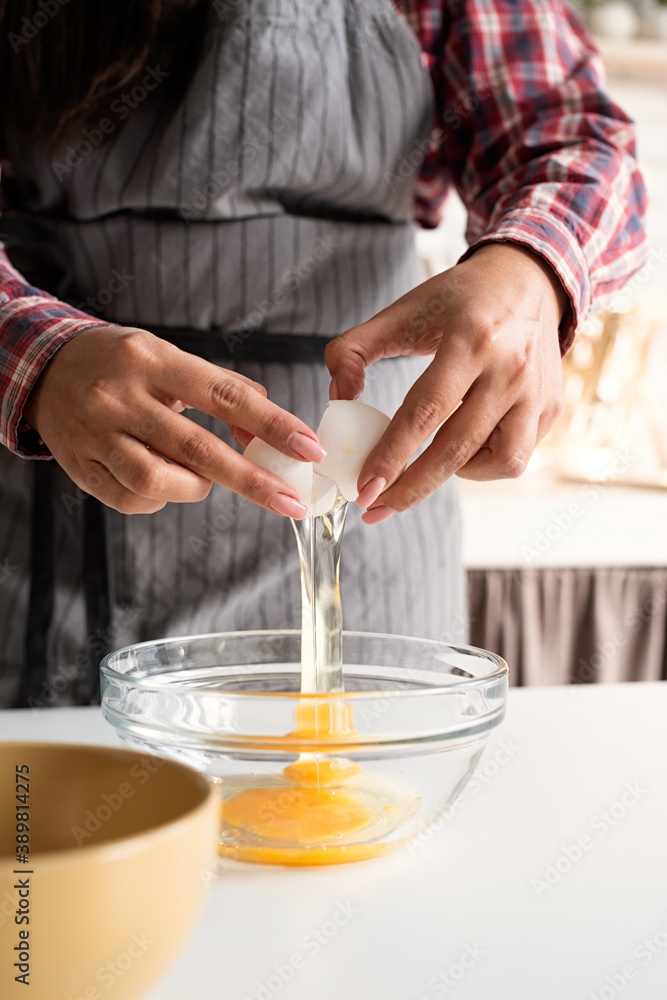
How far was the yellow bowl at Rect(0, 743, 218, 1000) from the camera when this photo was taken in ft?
0.77

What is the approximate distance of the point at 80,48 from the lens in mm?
728

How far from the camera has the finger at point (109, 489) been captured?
1.68 feet

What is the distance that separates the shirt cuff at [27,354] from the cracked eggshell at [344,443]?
0.46 ft

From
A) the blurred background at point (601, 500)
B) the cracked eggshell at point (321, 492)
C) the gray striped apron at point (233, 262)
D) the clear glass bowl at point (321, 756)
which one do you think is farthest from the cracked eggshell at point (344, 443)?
the blurred background at point (601, 500)

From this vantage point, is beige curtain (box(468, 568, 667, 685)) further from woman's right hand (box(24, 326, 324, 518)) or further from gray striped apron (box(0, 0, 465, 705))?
woman's right hand (box(24, 326, 324, 518))

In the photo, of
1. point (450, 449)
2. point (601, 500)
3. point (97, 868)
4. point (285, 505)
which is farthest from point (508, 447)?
point (601, 500)

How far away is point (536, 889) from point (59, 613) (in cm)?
53

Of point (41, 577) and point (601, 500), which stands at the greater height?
point (41, 577)

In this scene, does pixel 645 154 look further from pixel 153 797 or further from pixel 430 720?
pixel 153 797

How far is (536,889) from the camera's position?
1.27ft

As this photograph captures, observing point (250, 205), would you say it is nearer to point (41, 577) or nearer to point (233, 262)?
point (233, 262)

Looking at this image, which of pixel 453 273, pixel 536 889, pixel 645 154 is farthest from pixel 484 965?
pixel 645 154

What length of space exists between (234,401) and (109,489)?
0.32 feet

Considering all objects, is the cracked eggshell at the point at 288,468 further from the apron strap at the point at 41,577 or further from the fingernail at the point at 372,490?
the apron strap at the point at 41,577
